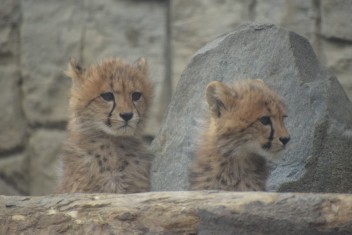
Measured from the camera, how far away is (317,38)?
29.5 ft

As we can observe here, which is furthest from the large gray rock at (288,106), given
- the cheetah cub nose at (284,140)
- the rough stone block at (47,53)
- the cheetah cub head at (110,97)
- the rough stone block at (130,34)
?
the rough stone block at (47,53)

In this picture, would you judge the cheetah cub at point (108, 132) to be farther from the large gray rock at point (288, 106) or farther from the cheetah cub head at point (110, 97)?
the large gray rock at point (288, 106)

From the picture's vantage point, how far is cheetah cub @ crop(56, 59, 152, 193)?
6.13 metres

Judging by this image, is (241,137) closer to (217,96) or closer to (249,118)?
(249,118)

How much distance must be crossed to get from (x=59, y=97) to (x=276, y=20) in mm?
2349

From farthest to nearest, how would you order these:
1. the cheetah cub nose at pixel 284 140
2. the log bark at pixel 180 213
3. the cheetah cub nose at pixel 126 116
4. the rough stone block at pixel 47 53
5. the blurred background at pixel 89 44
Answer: the rough stone block at pixel 47 53, the blurred background at pixel 89 44, the cheetah cub nose at pixel 126 116, the cheetah cub nose at pixel 284 140, the log bark at pixel 180 213

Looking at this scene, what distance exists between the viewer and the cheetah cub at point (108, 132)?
6.13 metres

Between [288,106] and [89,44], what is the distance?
3.86 meters

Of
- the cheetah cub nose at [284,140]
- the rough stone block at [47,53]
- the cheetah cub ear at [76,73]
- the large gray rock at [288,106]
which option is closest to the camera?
the cheetah cub nose at [284,140]

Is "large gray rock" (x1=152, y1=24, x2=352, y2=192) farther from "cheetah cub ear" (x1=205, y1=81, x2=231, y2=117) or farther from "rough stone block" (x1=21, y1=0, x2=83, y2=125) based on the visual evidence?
"rough stone block" (x1=21, y1=0, x2=83, y2=125)

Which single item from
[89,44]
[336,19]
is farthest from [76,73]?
[89,44]

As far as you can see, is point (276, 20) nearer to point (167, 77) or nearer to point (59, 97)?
point (167, 77)

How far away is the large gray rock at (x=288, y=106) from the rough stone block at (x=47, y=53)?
340cm

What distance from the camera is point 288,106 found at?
6.43 m
